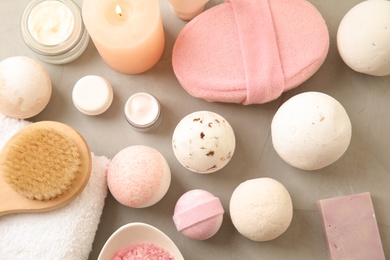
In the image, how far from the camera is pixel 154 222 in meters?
0.82

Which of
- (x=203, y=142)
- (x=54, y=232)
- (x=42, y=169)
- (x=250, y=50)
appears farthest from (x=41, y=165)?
(x=250, y=50)

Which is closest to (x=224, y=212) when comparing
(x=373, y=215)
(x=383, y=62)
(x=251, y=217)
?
(x=251, y=217)

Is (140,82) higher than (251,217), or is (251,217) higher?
(140,82)

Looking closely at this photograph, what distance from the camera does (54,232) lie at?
75 centimetres

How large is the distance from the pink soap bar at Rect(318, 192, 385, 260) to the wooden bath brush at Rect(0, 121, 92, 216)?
1.28 ft

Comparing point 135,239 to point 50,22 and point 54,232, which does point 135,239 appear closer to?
point 54,232

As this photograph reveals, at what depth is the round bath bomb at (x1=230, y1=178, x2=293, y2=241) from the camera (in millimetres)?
737

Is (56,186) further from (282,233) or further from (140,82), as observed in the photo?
(282,233)

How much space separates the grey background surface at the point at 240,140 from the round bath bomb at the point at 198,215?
6cm

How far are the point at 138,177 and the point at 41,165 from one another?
0.14 metres

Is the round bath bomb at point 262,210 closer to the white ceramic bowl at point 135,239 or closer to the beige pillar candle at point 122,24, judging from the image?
the white ceramic bowl at point 135,239

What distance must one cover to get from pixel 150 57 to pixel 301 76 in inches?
9.8

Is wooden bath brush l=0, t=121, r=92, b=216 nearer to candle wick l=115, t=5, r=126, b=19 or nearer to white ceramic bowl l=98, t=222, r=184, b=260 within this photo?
white ceramic bowl l=98, t=222, r=184, b=260

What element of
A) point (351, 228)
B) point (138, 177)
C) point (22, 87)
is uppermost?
point (22, 87)
